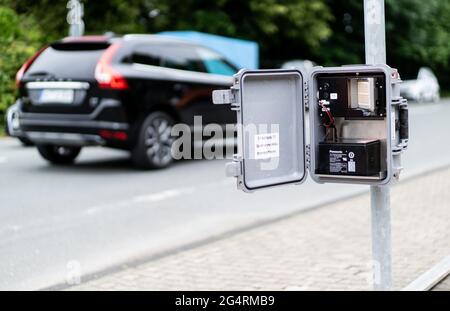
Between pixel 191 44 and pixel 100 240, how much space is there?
5.61m

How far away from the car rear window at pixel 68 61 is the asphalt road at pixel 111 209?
132cm

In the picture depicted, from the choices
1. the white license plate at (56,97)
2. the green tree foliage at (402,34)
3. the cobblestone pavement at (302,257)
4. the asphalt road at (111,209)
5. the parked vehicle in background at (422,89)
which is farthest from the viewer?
the green tree foliage at (402,34)

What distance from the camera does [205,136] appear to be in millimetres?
11461

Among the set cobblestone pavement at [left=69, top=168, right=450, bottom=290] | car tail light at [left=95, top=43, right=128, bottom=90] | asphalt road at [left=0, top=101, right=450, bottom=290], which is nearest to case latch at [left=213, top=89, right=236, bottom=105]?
cobblestone pavement at [left=69, top=168, right=450, bottom=290]

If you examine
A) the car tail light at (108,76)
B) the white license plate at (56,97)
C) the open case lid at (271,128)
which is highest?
the car tail light at (108,76)

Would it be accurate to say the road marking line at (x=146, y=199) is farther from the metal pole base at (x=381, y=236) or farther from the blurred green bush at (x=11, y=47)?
the blurred green bush at (x=11, y=47)

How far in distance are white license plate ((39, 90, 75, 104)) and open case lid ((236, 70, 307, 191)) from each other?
6.75 meters

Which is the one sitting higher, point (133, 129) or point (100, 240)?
point (133, 129)

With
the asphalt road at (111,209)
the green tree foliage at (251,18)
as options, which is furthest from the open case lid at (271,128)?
the green tree foliage at (251,18)

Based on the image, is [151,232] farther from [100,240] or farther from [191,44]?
[191,44]

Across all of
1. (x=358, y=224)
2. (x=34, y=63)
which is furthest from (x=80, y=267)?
(x=34, y=63)

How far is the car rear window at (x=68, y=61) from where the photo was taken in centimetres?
1009

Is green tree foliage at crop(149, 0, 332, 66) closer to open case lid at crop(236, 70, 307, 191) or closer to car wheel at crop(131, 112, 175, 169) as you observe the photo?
car wheel at crop(131, 112, 175, 169)

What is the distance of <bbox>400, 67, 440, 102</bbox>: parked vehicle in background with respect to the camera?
3203 centimetres
